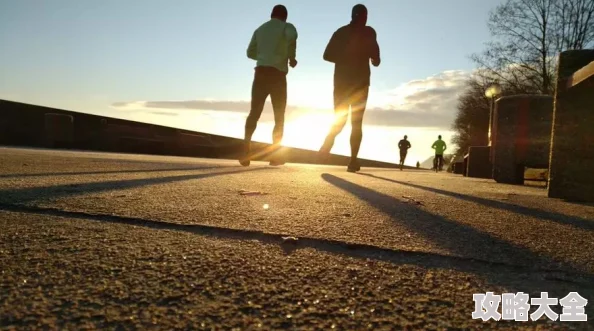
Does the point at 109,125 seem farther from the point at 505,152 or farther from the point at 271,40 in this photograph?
the point at 505,152

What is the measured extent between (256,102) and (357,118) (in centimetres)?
137

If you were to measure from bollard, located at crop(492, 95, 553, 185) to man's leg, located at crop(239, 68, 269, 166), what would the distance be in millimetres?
3046

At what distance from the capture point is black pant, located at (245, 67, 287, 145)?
6.54 m

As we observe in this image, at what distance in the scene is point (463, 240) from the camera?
5.32 feet

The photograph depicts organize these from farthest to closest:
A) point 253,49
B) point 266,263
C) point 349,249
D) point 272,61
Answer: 1. point 253,49
2. point 272,61
3. point 349,249
4. point 266,263

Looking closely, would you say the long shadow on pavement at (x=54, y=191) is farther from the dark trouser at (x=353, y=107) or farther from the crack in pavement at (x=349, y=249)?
the dark trouser at (x=353, y=107)

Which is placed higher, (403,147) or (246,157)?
(403,147)

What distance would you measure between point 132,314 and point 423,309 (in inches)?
22.0

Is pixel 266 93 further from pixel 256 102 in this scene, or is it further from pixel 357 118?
pixel 357 118

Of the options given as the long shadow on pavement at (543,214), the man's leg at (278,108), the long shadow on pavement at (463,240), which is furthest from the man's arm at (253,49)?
the long shadow on pavement at (463,240)

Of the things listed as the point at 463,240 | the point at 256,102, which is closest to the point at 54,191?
the point at 463,240

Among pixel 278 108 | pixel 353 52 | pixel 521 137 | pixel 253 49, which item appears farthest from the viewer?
pixel 278 108

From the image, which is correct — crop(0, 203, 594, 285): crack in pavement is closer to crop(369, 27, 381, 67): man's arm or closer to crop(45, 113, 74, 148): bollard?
crop(369, 27, 381, 67): man's arm

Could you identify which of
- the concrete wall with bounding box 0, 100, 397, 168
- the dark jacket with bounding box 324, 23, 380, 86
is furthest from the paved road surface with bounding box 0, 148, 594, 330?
the concrete wall with bounding box 0, 100, 397, 168
